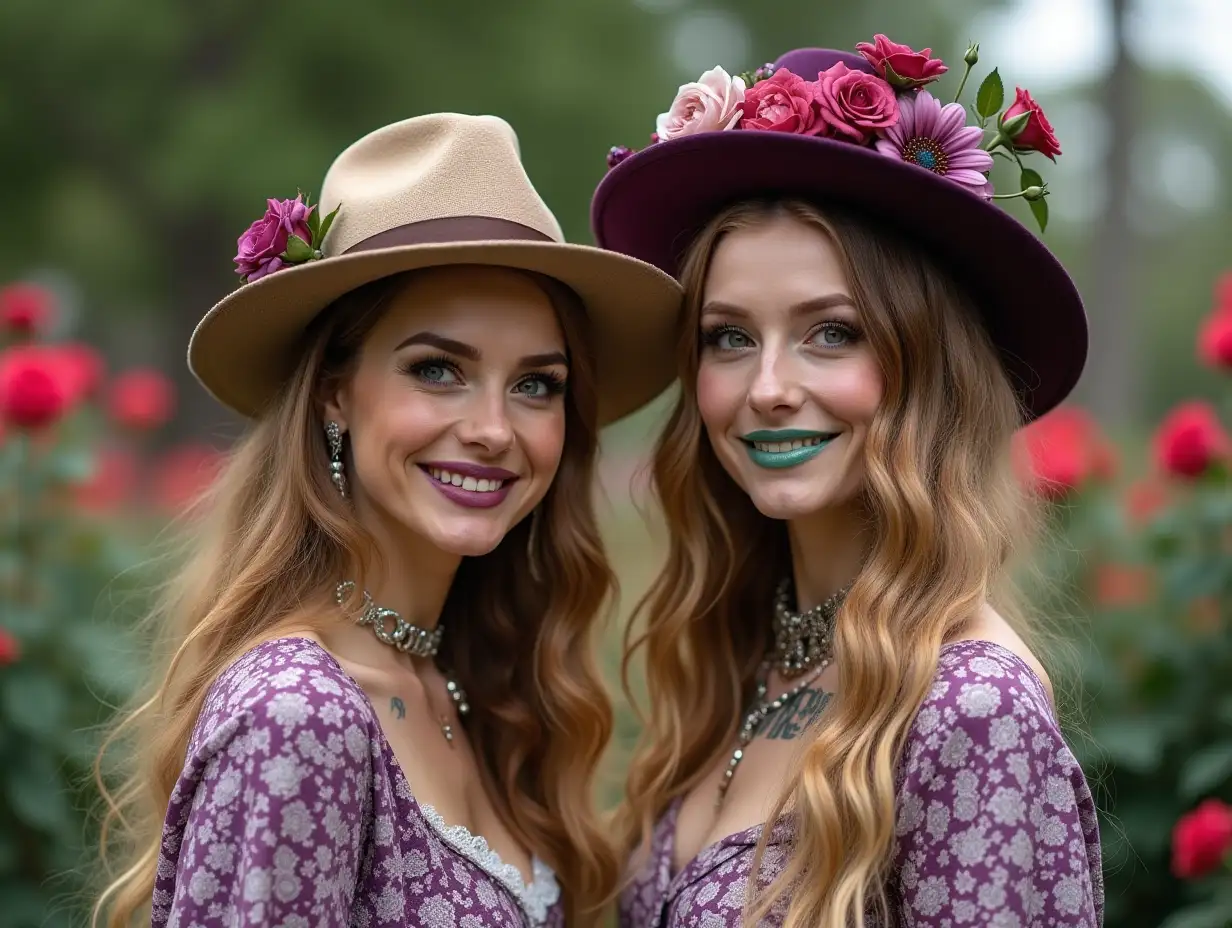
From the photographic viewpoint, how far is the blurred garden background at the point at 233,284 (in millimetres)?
4215

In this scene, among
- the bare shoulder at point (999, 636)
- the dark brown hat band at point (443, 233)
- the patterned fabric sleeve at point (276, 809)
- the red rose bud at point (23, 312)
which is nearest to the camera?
the patterned fabric sleeve at point (276, 809)

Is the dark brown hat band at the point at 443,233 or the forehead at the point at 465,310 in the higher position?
the dark brown hat band at the point at 443,233

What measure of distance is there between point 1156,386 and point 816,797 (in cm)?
2264

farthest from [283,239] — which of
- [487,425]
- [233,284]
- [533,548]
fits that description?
[233,284]

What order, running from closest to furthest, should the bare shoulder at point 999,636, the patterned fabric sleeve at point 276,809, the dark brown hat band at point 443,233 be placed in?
1. the patterned fabric sleeve at point 276,809
2. the bare shoulder at point 999,636
3. the dark brown hat band at point 443,233

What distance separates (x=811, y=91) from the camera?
284 cm

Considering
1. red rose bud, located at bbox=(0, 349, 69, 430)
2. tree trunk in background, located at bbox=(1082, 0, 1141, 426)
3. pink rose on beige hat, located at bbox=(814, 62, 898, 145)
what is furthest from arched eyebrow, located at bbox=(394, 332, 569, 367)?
tree trunk in background, located at bbox=(1082, 0, 1141, 426)

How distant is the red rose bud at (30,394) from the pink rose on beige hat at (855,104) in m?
2.64

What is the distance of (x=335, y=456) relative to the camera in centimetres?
304

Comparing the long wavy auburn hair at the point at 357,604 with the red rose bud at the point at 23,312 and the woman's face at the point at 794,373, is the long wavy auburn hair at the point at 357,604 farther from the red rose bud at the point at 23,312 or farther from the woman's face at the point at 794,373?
the red rose bud at the point at 23,312

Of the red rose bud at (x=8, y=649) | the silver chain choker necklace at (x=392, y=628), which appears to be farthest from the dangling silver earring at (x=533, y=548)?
the red rose bud at (x=8, y=649)

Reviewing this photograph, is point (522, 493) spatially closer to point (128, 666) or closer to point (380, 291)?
point (380, 291)

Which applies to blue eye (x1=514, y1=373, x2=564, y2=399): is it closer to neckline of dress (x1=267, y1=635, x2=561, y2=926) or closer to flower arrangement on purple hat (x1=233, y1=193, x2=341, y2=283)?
flower arrangement on purple hat (x1=233, y1=193, x2=341, y2=283)

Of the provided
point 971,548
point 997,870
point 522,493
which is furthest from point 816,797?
point 522,493
